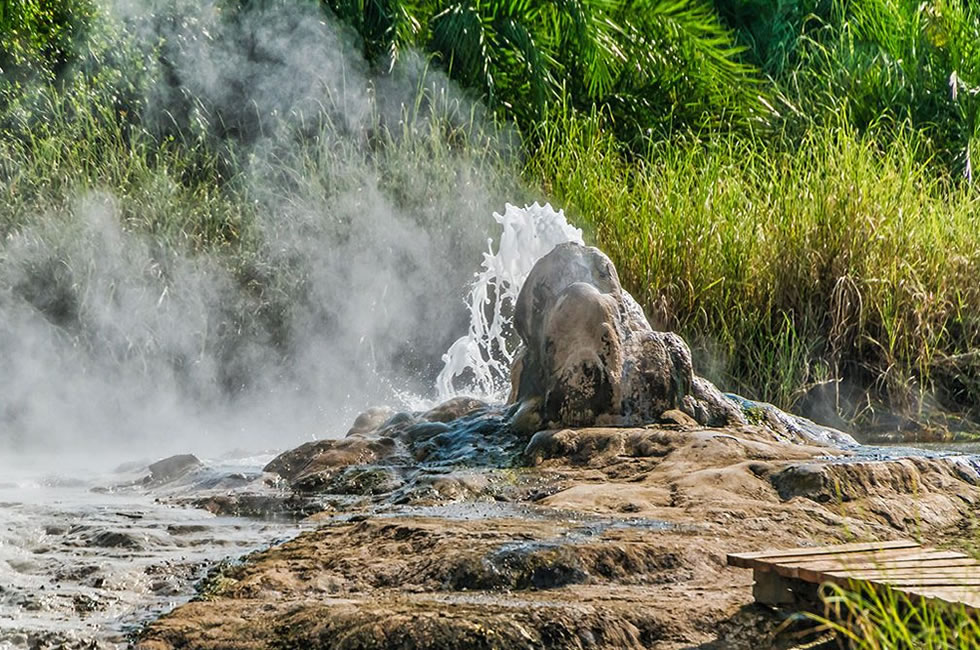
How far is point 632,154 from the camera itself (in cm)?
1178

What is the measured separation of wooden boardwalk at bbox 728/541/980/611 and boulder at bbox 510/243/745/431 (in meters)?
2.66

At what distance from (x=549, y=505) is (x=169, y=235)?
19.9 ft

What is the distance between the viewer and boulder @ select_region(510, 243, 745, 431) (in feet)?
20.4

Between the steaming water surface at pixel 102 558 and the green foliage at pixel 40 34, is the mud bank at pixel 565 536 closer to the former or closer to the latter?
the steaming water surface at pixel 102 558

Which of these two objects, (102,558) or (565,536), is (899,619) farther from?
(102,558)

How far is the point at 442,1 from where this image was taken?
1342 cm

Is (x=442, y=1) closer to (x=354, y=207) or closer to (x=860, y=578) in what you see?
(x=354, y=207)

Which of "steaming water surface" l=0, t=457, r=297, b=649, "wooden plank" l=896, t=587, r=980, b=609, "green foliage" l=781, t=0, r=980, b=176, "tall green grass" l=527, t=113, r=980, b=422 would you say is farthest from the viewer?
"green foliage" l=781, t=0, r=980, b=176

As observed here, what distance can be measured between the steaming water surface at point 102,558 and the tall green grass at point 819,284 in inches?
170

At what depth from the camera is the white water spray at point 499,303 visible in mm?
8094

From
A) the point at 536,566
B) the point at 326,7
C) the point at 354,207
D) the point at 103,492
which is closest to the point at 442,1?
the point at 326,7

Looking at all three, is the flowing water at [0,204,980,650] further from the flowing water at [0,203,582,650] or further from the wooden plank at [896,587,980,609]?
the wooden plank at [896,587,980,609]

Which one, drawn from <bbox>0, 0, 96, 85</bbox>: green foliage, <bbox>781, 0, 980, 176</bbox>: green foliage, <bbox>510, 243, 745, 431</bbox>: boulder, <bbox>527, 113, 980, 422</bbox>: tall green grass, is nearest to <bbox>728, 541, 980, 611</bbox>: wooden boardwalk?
<bbox>510, 243, 745, 431</bbox>: boulder

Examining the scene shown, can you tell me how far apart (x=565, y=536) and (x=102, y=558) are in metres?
1.46
